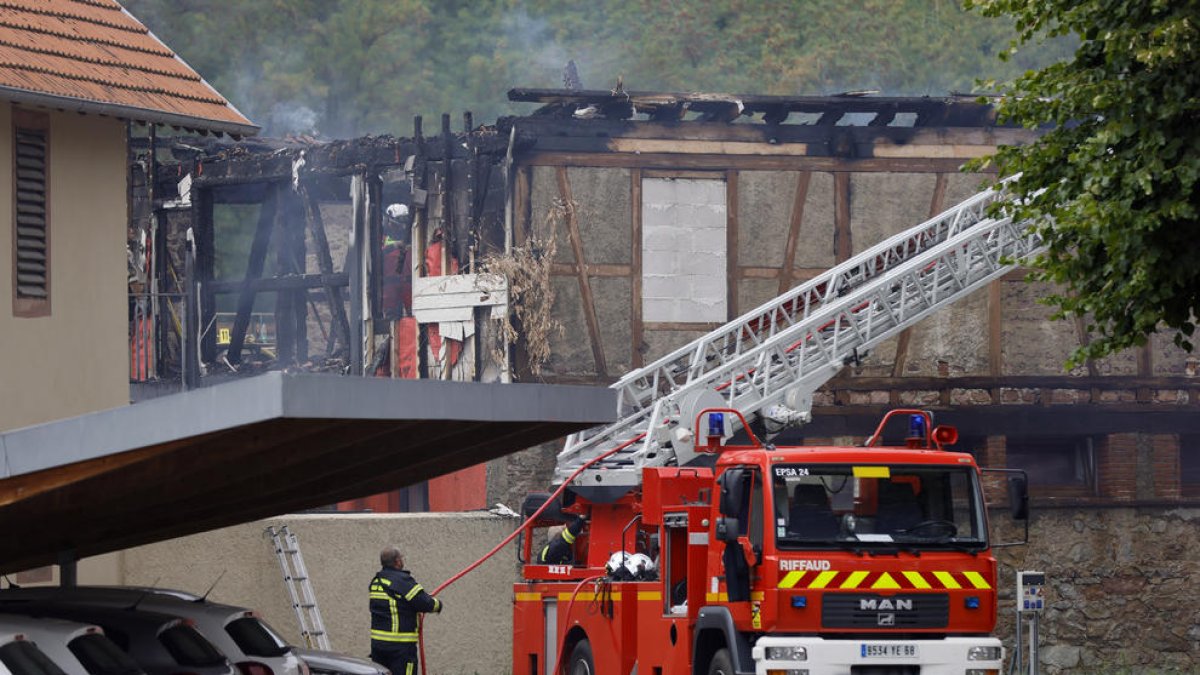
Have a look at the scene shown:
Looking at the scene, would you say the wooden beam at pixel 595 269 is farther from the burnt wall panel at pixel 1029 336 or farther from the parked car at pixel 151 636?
the parked car at pixel 151 636

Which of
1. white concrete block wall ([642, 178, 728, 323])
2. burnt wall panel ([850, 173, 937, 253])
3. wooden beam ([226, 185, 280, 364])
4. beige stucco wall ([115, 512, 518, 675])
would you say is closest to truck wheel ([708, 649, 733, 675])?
beige stucco wall ([115, 512, 518, 675])

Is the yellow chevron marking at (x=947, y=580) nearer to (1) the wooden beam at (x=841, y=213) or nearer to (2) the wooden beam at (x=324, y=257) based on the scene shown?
(1) the wooden beam at (x=841, y=213)

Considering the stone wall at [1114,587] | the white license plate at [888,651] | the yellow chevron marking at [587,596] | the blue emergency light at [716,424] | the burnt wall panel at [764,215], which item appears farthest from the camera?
the burnt wall panel at [764,215]

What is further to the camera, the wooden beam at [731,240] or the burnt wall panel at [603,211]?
the wooden beam at [731,240]

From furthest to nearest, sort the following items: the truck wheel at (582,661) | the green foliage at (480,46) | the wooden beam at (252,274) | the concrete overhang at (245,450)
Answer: the green foliage at (480,46) → the wooden beam at (252,274) → the truck wheel at (582,661) → the concrete overhang at (245,450)

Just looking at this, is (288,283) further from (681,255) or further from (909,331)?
(909,331)

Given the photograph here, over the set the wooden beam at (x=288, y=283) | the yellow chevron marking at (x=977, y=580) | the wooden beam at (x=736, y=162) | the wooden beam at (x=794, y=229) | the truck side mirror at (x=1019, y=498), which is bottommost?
the yellow chevron marking at (x=977, y=580)

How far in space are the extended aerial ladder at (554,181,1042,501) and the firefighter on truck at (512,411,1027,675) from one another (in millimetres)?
4024

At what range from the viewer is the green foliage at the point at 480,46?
168 feet

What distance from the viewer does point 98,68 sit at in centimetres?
1590

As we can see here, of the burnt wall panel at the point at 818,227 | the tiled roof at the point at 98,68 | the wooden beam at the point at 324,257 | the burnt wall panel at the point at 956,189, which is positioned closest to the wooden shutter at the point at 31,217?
the tiled roof at the point at 98,68

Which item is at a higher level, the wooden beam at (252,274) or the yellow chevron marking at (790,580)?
the wooden beam at (252,274)

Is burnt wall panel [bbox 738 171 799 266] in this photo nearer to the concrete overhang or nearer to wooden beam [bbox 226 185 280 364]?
wooden beam [bbox 226 185 280 364]

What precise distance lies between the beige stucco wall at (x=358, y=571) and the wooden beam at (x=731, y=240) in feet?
16.0
